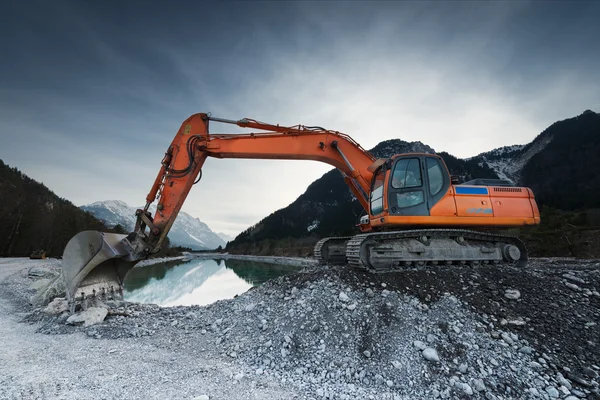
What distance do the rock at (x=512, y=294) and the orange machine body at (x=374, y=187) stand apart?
1851 millimetres

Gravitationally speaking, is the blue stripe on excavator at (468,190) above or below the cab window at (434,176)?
below

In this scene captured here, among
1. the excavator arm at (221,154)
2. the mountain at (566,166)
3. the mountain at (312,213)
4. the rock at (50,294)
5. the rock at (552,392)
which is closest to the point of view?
Result: the rock at (552,392)

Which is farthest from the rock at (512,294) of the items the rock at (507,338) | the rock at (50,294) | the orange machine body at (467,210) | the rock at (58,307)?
the rock at (50,294)

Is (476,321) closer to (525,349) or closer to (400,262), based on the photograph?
(525,349)

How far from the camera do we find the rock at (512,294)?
5.25 meters

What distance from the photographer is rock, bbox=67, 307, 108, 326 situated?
5.51m

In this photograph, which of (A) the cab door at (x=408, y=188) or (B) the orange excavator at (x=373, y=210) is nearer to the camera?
(B) the orange excavator at (x=373, y=210)

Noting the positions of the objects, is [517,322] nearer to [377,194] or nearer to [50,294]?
[377,194]

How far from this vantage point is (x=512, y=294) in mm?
5305

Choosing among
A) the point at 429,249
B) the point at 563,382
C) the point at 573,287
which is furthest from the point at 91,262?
the point at 573,287

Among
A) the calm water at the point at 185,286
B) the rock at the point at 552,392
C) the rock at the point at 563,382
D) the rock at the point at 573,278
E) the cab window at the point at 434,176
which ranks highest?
the cab window at the point at 434,176

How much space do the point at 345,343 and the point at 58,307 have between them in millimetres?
5901

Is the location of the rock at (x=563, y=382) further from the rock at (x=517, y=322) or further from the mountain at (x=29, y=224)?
the mountain at (x=29, y=224)

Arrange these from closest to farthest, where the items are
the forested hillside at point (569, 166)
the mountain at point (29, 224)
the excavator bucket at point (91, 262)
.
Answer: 1. the excavator bucket at point (91, 262)
2. the mountain at point (29, 224)
3. the forested hillside at point (569, 166)
